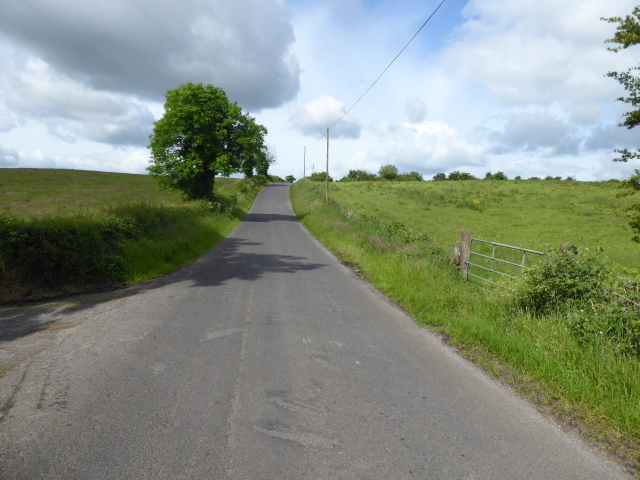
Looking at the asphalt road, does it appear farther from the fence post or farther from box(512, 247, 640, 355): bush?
the fence post

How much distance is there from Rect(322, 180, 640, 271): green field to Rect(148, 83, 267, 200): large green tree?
11.5 metres

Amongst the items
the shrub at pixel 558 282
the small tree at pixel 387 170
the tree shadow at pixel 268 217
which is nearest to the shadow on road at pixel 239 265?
the shrub at pixel 558 282

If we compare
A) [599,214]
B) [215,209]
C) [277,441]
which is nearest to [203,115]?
→ [215,209]

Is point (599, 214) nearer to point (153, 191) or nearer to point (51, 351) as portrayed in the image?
point (51, 351)

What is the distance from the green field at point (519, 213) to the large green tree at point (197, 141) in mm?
11506

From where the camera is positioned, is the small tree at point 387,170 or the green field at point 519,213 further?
the small tree at point 387,170

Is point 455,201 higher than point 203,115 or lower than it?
lower

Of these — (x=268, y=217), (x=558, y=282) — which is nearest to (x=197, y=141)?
(x=268, y=217)

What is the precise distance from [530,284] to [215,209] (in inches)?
982

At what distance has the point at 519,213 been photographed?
34.6 m

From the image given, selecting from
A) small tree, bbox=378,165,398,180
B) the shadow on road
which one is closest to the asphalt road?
the shadow on road

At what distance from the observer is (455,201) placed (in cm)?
4175

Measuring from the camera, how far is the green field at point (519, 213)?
2195cm

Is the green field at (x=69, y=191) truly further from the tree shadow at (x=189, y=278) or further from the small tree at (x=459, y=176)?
the small tree at (x=459, y=176)
